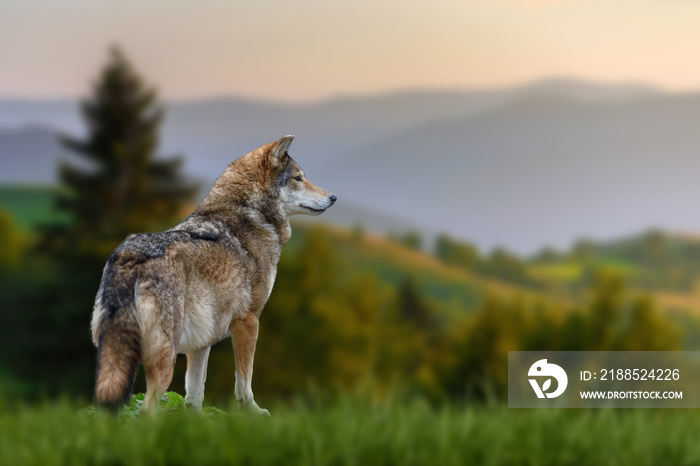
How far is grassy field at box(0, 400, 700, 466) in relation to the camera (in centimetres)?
591

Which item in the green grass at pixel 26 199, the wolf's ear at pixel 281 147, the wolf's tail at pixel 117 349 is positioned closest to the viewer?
the wolf's tail at pixel 117 349

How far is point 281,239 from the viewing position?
937 cm

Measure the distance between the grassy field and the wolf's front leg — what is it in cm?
202

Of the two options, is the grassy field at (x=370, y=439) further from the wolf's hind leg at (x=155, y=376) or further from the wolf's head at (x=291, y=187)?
the wolf's head at (x=291, y=187)

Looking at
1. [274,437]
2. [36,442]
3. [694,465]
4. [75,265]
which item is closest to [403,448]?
[274,437]

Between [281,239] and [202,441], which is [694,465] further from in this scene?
[281,239]

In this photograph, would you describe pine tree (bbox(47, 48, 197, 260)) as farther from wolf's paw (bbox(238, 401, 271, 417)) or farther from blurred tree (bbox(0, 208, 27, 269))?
wolf's paw (bbox(238, 401, 271, 417))

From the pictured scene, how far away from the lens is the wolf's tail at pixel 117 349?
711 cm

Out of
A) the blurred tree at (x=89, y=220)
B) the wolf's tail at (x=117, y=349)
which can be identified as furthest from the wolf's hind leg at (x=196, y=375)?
the blurred tree at (x=89, y=220)

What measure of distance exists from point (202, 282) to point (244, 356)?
103 cm

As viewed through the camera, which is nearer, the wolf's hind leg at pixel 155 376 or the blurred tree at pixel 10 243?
the wolf's hind leg at pixel 155 376
